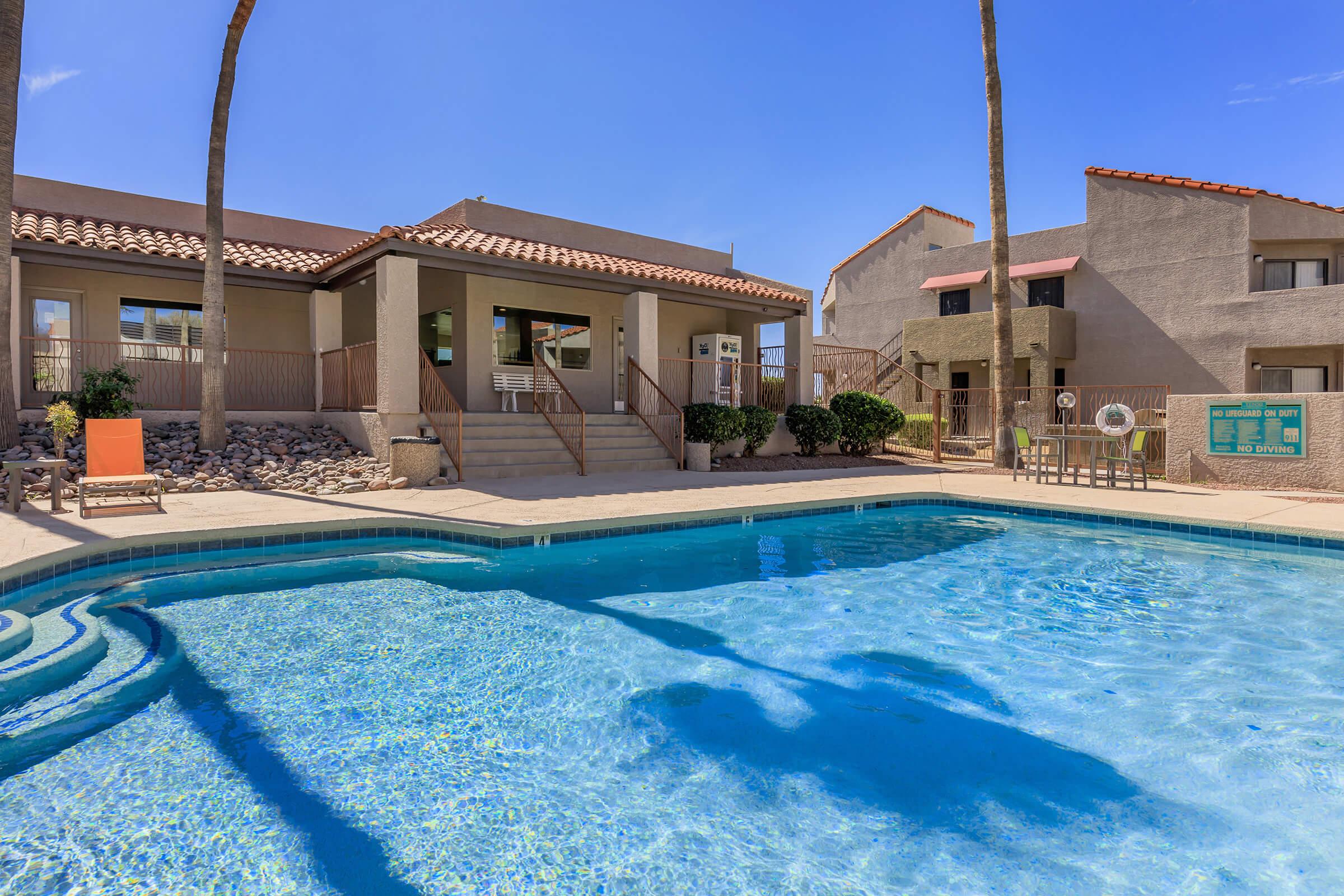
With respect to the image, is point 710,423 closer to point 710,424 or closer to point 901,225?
point 710,424

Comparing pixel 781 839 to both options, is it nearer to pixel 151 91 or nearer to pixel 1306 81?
pixel 151 91

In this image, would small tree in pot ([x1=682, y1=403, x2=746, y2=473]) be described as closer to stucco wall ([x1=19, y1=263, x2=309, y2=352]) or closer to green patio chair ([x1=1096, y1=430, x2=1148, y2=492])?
green patio chair ([x1=1096, y1=430, x2=1148, y2=492])

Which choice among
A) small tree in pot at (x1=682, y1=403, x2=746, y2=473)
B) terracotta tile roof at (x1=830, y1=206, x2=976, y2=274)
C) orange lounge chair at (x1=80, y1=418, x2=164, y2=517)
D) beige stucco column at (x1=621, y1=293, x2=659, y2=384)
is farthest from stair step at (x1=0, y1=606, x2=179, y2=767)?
terracotta tile roof at (x1=830, y1=206, x2=976, y2=274)

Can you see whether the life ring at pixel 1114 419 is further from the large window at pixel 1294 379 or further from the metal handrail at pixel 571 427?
the large window at pixel 1294 379

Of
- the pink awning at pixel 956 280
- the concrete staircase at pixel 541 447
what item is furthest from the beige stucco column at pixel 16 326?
the pink awning at pixel 956 280

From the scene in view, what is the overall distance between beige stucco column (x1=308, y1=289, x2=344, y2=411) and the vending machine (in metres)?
7.32

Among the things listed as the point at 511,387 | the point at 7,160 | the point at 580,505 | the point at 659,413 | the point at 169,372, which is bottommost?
the point at 580,505

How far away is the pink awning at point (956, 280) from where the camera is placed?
24.5m

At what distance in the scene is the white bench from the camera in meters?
14.5

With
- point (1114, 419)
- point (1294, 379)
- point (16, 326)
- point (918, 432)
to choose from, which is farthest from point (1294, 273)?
point (16, 326)

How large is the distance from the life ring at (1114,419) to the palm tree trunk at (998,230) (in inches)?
117

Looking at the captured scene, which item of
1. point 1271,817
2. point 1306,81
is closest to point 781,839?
point 1271,817

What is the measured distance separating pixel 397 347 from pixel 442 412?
1185mm

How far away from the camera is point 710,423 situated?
13.5 metres
